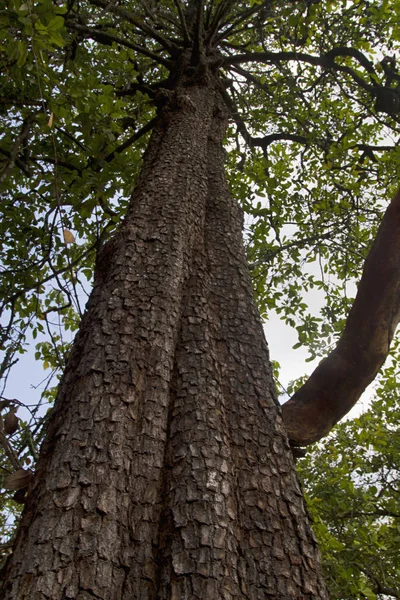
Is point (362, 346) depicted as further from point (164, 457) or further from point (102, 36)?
point (102, 36)

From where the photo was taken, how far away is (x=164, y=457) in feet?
4.00

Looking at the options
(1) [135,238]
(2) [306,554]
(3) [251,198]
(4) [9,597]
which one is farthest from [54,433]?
(3) [251,198]

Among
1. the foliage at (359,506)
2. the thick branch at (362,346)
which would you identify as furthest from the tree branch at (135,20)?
the foliage at (359,506)

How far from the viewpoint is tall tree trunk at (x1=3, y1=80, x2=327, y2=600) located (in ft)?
3.14

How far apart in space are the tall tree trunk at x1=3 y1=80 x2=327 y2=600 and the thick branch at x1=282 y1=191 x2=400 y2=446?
43 cm

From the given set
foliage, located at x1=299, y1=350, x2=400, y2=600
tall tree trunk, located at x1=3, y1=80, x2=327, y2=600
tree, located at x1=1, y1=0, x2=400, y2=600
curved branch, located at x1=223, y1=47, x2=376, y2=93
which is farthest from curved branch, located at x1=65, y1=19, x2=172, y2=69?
foliage, located at x1=299, y1=350, x2=400, y2=600

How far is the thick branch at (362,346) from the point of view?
193 centimetres

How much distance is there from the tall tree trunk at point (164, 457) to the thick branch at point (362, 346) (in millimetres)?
427

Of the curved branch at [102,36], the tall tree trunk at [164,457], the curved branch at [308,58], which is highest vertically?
the curved branch at [308,58]

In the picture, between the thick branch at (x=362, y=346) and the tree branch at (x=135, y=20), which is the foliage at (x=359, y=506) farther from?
the tree branch at (x=135, y=20)

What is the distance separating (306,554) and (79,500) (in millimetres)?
600

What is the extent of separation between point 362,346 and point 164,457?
47.1 inches

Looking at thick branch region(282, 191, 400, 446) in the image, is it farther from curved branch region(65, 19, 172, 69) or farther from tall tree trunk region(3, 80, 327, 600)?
curved branch region(65, 19, 172, 69)

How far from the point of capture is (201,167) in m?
2.70
